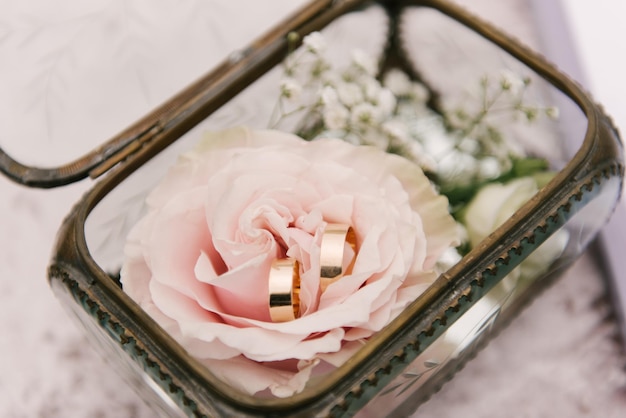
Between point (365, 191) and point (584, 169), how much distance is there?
0.11m

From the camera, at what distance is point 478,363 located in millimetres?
441

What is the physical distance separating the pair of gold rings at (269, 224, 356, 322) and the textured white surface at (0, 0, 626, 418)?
0.19m

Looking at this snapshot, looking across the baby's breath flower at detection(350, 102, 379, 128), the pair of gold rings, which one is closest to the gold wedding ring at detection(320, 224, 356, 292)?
the pair of gold rings

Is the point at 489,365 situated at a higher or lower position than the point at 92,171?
lower

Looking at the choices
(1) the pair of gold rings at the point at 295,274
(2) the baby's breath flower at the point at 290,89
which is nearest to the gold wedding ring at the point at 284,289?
(1) the pair of gold rings at the point at 295,274

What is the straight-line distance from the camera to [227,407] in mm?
251

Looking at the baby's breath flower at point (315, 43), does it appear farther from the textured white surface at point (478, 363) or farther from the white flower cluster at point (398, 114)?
the textured white surface at point (478, 363)

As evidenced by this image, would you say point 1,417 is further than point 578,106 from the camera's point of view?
Yes

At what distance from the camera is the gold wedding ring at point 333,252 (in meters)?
0.27

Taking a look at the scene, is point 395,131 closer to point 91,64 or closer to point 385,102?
point 385,102

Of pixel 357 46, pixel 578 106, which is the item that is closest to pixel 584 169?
pixel 578 106

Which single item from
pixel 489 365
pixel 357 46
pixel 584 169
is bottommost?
pixel 489 365

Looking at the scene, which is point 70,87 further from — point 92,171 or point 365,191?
point 365,191

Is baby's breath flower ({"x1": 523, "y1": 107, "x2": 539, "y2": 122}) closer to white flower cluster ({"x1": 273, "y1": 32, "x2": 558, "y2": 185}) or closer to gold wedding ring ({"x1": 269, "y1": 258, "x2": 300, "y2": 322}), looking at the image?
white flower cluster ({"x1": 273, "y1": 32, "x2": 558, "y2": 185})
